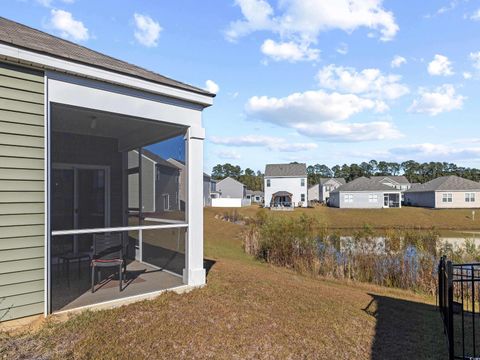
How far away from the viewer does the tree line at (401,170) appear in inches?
2665

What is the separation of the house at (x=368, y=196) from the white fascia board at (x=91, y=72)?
3393cm

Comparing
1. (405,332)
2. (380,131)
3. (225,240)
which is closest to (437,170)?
(380,131)

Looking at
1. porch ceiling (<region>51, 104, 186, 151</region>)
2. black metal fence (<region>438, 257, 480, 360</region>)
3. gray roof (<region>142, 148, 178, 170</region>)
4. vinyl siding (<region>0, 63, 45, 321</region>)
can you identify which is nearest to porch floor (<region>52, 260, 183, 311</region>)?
vinyl siding (<region>0, 63, 45, 321</region>)

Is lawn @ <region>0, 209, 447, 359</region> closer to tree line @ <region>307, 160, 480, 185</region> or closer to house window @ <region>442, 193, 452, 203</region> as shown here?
house window @ <region>442, 193, 452, 203</region>

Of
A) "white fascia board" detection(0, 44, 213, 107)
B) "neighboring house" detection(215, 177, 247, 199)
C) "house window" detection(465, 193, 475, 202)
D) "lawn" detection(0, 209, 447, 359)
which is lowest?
"lawn" detection(0, 209, 447, 359)

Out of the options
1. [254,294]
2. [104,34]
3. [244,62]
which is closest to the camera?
[254,294]

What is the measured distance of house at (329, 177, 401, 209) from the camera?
36.7 metres

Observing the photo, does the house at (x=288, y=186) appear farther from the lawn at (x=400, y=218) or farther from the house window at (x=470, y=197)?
the house window at (x=470, y=197)

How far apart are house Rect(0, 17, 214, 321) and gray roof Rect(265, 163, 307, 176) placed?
110ft

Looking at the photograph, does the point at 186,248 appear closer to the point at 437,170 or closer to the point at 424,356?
the point at 424,356

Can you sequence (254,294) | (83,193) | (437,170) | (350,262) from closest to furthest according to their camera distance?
1. (254,294)
2. (83,193)
3. (350,262)
4. (437,170)

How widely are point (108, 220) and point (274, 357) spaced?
5239 millimetres

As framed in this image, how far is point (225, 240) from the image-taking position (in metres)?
16.7

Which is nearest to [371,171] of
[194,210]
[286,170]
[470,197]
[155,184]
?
[470,197]
